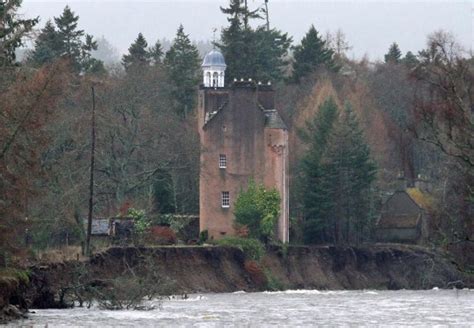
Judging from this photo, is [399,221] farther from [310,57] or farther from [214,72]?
[310,57]

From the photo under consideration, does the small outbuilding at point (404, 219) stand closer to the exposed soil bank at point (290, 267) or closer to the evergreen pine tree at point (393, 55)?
the exposed soil bank at point (290, 267)

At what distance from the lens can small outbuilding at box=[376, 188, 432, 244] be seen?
106688 millimetres

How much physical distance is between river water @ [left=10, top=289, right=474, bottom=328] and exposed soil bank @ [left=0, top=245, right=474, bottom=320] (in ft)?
10.4

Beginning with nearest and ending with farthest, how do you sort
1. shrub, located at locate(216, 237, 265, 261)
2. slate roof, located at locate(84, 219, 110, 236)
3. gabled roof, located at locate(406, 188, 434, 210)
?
slate roof, located at locate(84, 219, 110, 236) < shrub, located at locate(216, 237, 265, 261) < gabled roof, located at locate(406, 188, 434, 210)

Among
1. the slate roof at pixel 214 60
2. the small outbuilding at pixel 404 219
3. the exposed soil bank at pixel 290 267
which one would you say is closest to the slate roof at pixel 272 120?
the slate roof at pixel 214 60

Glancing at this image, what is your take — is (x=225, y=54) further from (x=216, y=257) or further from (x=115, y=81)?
(x=216, y=257)

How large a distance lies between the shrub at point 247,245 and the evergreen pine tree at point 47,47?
22.8 metres

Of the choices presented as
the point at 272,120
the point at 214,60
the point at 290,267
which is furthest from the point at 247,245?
the point at 214,60

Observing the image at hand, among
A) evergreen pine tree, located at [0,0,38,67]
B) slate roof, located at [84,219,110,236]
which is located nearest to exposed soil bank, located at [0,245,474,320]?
slate roof, located at [84,219,110,236]

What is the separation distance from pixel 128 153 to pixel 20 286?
3514 centimetres

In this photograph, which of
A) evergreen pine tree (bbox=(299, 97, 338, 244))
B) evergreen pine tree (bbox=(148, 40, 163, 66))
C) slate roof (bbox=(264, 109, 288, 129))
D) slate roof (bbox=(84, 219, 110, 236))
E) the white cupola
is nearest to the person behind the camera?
slate roof (bbox=(84, 219, 110, 236))

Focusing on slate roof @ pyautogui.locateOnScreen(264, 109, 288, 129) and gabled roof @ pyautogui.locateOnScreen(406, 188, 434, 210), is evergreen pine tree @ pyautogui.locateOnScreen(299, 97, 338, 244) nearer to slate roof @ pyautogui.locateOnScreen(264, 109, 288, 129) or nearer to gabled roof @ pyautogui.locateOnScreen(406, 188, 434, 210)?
slate roof @ pyautogui.locateOnScreen(264, 109, 288, 129)

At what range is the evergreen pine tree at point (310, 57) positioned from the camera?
130m

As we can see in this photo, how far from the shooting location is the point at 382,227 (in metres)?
108
